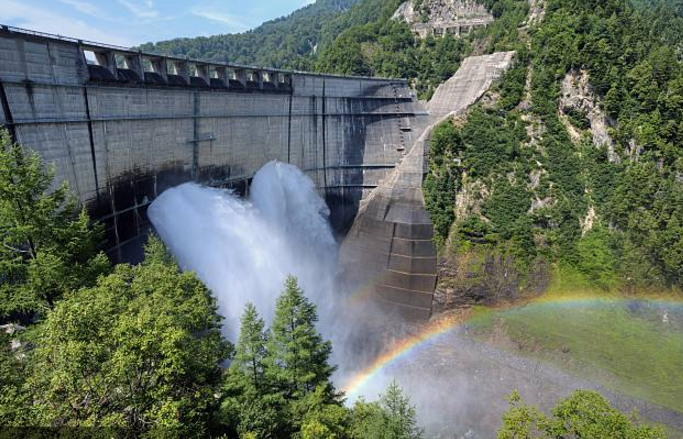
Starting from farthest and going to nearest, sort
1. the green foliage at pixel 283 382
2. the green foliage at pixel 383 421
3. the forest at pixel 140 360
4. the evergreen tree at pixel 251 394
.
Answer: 1. the green foliage at pixel 383 421
2. the green foliage at pixel 283 382
3. the evergreen tree at pixel 251 394
4. the forest at pixel 140 360

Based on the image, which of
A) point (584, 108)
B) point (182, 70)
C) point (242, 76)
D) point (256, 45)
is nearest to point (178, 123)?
point (182, 70)

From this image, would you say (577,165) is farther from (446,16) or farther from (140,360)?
(140,360)

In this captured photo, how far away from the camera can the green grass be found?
27156mm

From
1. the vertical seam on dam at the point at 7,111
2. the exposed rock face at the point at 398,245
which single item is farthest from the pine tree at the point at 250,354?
the exposed rock face at the point at 398,245

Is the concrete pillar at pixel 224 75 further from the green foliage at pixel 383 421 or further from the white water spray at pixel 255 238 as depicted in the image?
the green foliage at pixel 383 421

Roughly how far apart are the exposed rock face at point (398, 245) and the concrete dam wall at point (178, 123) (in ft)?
10.4

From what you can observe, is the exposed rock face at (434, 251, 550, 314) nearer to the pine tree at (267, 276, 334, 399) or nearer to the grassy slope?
the grassy slope

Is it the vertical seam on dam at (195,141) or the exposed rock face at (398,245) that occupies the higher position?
the vertical seam on dam at (195,141)

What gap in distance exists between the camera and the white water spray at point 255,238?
25.6m

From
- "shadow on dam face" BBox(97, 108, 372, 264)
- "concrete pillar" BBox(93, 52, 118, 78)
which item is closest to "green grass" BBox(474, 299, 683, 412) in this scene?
"shadow on dam face" BBox(97, 108, 372, 264)

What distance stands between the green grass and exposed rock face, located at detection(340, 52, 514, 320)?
5185 millimetres

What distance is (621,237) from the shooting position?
34312mm

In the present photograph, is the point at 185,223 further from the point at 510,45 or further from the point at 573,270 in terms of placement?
the point at 510,45

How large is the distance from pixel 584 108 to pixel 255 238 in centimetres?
2955
